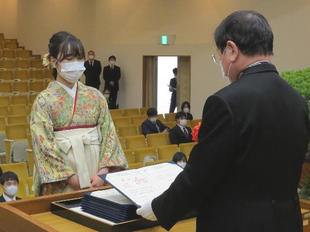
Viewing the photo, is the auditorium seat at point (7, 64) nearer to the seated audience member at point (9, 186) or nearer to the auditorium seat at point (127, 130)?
the auditorium seat at point (127, 130)

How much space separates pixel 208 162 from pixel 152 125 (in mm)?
7333

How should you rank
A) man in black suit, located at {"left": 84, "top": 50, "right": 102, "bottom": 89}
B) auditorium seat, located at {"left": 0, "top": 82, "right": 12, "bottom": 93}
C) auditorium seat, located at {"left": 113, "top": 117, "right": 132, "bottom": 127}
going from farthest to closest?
1. man in black suit, located at {"left": 84, "top": 50, "right": 102, "bottom": 89}
2. auditorium seat, located at {"left": 0, "top": 82, "right": 12, "bottom": 93}
3. auditorium seat, located at {"left": 113, "top": 117, "right": 132, "bottom": 127}

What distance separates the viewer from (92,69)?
12.1 m

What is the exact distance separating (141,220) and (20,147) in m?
5.62

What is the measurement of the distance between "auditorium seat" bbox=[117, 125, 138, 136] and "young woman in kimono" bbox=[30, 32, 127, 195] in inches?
228

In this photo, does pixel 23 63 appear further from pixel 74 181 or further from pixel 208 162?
pixel 208 162

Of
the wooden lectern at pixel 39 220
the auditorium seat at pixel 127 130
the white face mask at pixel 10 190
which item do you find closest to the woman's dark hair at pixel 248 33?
the wooden lectern at pixel 39 220

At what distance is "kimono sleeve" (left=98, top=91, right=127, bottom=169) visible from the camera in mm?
2617

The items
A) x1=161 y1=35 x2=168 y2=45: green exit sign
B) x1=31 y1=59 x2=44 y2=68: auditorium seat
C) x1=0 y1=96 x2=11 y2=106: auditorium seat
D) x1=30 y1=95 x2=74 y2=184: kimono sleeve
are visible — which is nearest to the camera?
x1=30 y1=95 x2=74 y2=184: kimono sleeve

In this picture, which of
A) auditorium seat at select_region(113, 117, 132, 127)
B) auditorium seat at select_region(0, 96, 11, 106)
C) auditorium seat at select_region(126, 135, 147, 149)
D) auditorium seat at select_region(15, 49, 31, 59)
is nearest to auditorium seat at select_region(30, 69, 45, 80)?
auditorium seat at select_region(15, 49, 31, 59)

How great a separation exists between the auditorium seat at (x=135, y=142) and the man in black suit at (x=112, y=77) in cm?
445

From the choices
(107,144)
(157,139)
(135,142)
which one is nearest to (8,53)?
(157,139)

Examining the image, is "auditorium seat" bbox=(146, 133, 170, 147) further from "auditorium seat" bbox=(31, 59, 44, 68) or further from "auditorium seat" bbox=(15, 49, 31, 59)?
"auditorium seat" bbox=(15, 49, 31, 59)

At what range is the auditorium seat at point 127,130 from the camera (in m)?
8.47
